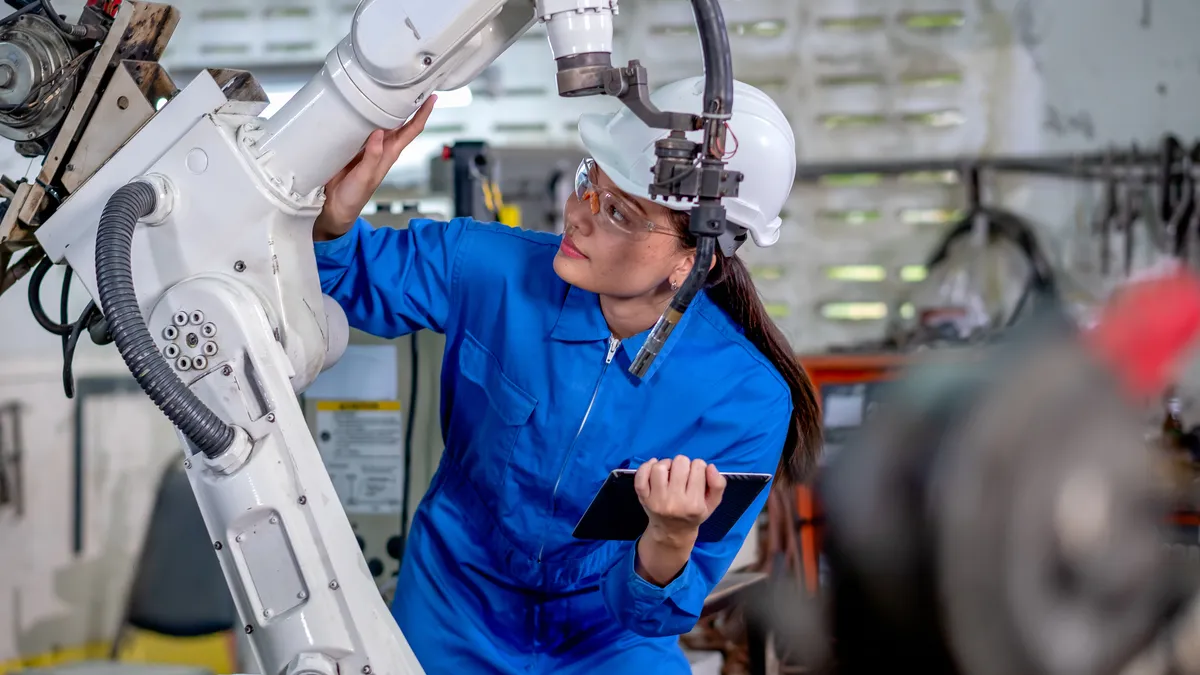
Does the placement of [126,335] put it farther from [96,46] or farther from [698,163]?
[698,163]

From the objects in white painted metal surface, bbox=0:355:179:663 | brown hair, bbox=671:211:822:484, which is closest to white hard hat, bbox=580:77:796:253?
brown hair, bbox=671:211:822:484

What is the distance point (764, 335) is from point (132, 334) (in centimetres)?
104

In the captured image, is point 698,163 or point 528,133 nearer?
point 698,163

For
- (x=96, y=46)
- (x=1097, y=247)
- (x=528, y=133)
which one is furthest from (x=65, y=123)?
(x=1097, y=247)

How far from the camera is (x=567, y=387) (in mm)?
1781

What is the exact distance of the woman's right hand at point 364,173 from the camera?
1.60m

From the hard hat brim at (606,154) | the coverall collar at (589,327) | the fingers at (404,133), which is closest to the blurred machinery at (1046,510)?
the coverall collar at (589,327)

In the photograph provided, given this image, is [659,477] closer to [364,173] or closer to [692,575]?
[692,575]

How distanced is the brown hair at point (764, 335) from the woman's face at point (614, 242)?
0.17 meters

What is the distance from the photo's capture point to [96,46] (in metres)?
1.54

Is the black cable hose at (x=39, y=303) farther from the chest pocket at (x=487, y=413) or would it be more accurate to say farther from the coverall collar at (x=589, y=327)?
the coverall collar at (x=589, y=327)

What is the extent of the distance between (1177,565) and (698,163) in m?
2.68

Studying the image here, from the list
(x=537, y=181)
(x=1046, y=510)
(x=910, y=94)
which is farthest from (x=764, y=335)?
(x=910, y=94)

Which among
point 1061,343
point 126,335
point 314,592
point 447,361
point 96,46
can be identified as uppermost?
point 96,46
